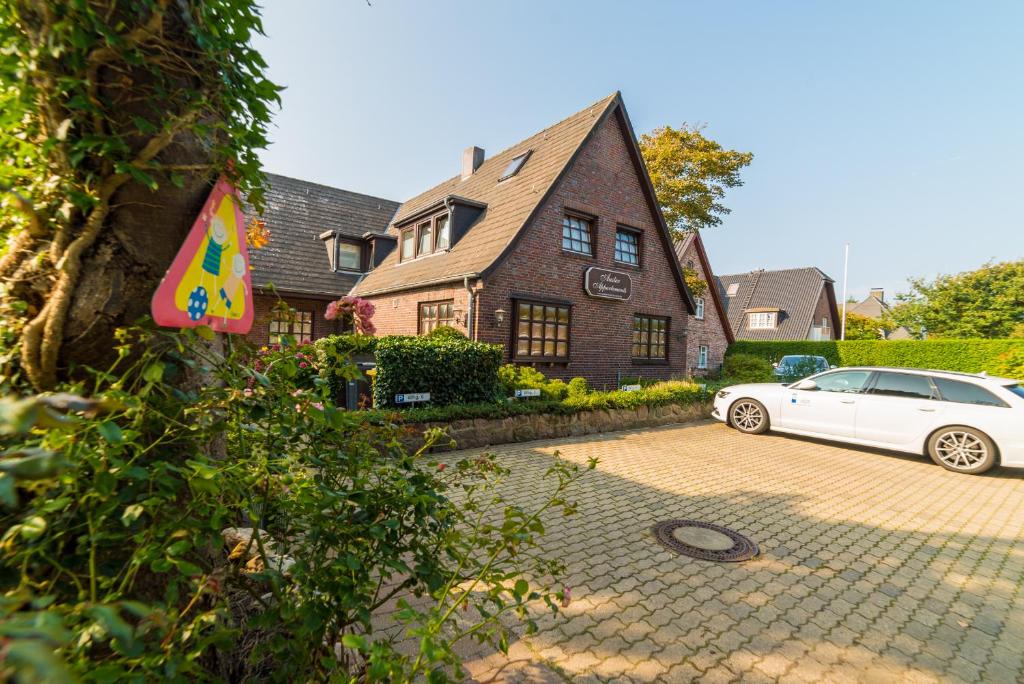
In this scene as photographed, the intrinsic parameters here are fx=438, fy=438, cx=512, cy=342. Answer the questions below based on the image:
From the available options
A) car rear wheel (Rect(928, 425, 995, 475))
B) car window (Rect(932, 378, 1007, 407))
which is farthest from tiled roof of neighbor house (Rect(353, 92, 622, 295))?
car rear wheel (Rect(928, 425, 995, 475))

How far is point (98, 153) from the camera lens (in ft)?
4.45

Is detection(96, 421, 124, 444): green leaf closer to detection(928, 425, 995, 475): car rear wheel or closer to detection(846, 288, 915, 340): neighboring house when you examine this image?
detection(928, 425, 995, 475): car rear wheel

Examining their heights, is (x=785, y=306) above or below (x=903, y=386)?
above

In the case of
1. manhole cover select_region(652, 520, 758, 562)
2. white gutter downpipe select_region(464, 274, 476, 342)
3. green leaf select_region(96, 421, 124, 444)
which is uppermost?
white gutter downpipe select_region(464, 274, 476, 342)

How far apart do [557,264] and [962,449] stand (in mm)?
8907

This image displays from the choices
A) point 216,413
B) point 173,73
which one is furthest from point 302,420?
point 173,73

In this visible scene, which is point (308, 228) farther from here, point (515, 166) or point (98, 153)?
point (98, 153)

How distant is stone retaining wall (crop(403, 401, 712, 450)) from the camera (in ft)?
24.5

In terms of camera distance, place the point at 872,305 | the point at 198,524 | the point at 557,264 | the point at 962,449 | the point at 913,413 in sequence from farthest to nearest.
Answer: the point at 872,305 < the point at 557,264 < the point at 913,413 < the point at 962,449 < the point at 198,524

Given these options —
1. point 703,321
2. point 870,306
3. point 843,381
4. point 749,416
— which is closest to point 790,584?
point 843,381

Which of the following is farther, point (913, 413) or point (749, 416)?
point (749, 416)

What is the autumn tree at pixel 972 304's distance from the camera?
22.8 metres

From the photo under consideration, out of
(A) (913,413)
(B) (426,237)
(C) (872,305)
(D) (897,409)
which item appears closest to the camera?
(A) (913,413)

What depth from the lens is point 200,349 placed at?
4.82 ft
